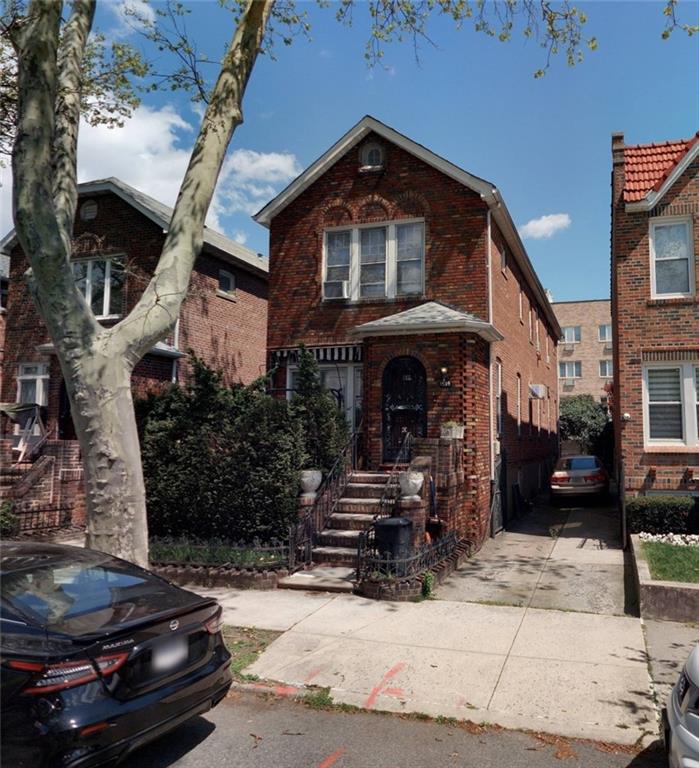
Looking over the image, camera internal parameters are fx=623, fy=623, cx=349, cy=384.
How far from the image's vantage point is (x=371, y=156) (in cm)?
1484

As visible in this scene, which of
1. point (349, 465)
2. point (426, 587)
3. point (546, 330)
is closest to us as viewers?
point (426, 587)

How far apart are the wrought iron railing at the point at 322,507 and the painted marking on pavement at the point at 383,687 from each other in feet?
11.5

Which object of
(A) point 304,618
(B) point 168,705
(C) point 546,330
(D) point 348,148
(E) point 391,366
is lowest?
(A) point 304,618

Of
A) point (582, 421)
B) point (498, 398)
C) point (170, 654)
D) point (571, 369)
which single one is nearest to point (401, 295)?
point (498, 398)

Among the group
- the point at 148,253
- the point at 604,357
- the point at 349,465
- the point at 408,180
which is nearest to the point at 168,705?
the point at 349,465

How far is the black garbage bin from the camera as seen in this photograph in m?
8.51

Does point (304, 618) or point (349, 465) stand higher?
point (349, 465)

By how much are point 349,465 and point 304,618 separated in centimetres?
445

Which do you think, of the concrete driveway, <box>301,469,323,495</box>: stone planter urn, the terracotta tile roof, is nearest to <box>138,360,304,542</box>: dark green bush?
<box>301,469,323,495</box>: stone planter urn

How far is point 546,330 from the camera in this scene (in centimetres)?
2573

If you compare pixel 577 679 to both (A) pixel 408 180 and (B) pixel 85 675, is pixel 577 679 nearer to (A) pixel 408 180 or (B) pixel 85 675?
(B) pixel 85 675

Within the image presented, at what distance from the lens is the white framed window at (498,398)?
1428 cm

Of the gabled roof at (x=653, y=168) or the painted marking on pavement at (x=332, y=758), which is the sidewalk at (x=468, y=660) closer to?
the painted marking on pavement at (x=332, y=758)

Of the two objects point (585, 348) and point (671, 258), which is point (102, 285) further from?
point (585, 348)
